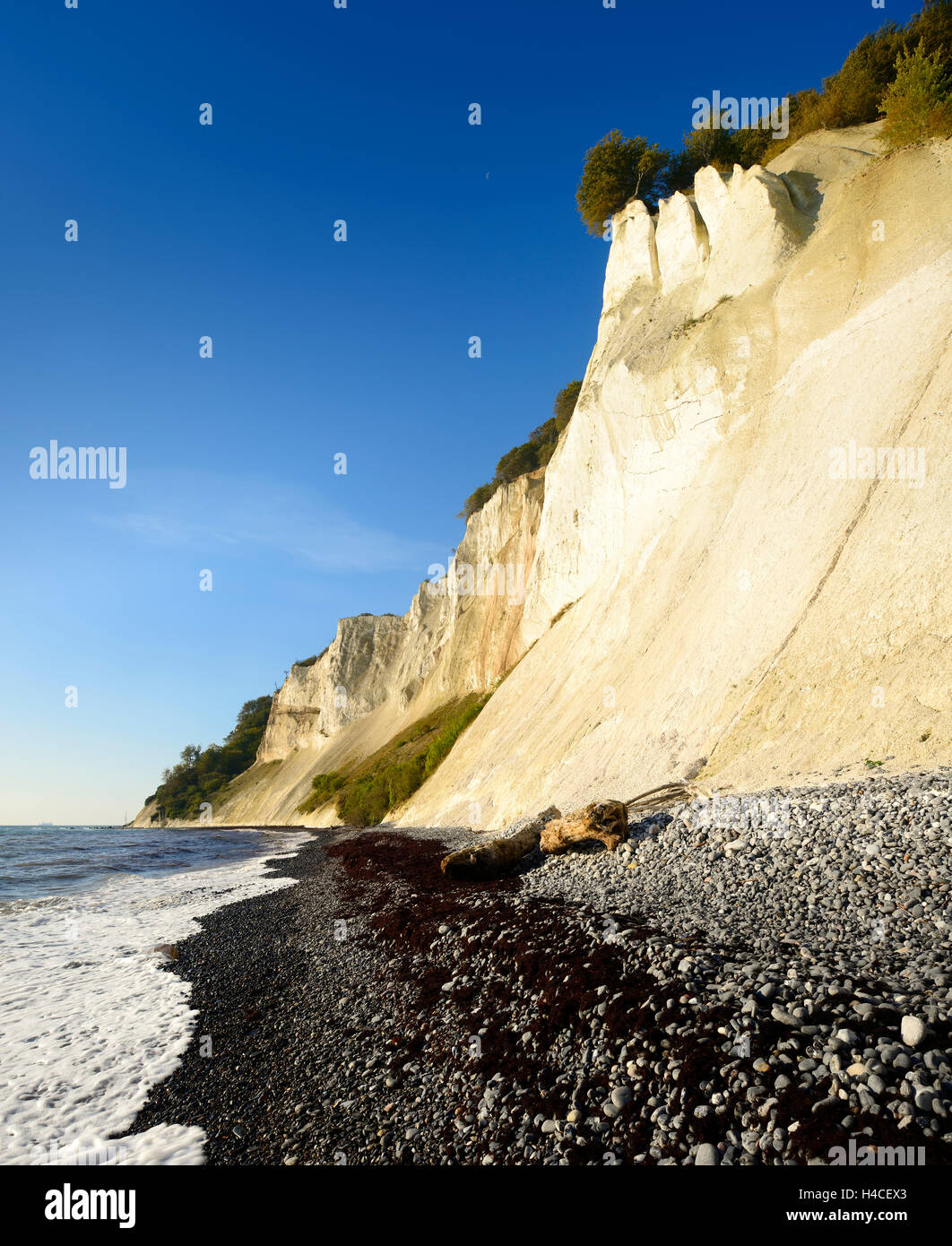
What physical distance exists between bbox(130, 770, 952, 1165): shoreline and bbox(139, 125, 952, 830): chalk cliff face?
3.66 meters

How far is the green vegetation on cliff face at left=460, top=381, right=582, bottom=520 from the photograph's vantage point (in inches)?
2343


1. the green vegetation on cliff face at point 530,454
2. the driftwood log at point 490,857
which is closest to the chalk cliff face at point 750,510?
the driftwood log at point 490,857

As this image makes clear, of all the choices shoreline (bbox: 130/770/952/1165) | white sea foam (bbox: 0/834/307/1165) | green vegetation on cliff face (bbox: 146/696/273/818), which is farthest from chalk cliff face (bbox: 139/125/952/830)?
green vegetation on cliff face (bbox: 146/696/273/818)

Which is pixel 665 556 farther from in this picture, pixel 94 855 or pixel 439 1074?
pixel 94 855

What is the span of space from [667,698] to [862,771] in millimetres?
6796

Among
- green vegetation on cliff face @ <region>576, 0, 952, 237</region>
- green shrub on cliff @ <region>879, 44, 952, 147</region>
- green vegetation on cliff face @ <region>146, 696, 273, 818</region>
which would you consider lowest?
green vegetation on cliff face @ <region>146, 696, 273, 818</region>

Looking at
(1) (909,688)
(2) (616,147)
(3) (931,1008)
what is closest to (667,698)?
(1) (909,688)

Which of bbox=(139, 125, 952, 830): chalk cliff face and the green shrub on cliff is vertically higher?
the green shrub on cliff

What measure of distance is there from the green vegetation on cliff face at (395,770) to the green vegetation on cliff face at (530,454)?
22621mm

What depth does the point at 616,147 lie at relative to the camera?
33938mm

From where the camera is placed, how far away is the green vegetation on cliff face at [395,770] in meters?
37.1

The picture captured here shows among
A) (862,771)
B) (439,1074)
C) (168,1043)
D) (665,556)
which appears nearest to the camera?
(439,1074)

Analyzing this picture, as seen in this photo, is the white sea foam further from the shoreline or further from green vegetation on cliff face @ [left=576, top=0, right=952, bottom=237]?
green vegetation on cliff face @ [left=576, top=0, right=952, bottom=237]

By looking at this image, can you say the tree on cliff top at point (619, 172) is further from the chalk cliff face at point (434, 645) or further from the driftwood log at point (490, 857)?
the driftwood log at point (490, 857)
